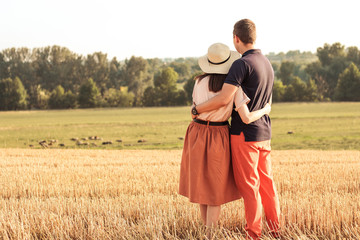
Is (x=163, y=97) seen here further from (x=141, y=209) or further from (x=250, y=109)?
(x=250, y=109)

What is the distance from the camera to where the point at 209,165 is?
4855 mm

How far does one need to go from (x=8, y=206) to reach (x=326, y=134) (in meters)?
32.0

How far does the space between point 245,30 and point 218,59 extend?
444mm

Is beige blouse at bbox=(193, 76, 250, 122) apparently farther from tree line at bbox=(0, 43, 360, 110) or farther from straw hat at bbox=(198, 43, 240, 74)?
tree line at bbox=(0, 43, 360, 110)

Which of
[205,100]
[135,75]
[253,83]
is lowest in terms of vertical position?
[205,100]

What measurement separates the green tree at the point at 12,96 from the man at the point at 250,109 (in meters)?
86.0

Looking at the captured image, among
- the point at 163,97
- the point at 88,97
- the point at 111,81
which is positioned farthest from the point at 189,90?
the point at 111,81

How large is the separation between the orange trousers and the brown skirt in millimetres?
120

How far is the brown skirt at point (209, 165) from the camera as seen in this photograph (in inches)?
191

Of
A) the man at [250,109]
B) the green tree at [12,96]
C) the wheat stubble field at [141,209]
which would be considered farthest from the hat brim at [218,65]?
A: the green tree at [12,96]

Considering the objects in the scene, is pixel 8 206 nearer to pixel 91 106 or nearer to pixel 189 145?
pixel 189 145

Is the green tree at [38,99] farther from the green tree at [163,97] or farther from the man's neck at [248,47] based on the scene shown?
the man's neck at [248,47]

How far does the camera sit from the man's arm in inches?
183

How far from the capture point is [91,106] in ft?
288
